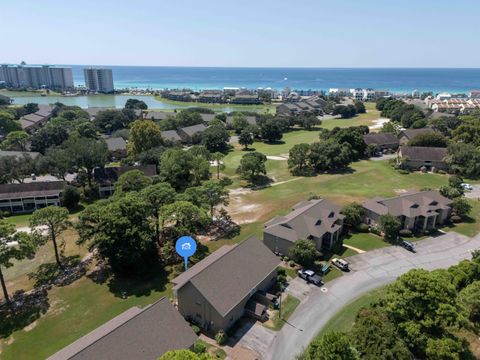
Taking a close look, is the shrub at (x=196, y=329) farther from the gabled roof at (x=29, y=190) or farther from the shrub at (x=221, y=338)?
the gabled roof at (x=29, y=190)

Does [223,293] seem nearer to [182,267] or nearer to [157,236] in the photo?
[182,267]

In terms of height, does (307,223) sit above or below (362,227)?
above

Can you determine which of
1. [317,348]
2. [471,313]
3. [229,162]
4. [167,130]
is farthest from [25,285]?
[167,130]

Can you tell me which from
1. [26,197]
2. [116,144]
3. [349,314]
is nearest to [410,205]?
[349,314]

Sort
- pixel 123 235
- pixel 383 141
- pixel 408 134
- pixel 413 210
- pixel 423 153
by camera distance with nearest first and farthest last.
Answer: pixel 123 235
pixel 413 210
pixel 423 153
pixel 383 141
pixel 408 134

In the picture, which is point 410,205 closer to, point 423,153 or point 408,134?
point 423,153

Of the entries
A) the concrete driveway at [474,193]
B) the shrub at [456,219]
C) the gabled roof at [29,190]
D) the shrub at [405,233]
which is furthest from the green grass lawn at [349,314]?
the gabled roof at [29,190]

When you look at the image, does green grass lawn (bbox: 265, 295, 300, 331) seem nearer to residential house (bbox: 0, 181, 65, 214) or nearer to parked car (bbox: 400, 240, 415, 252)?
parked car (bbox: 400, 240, 415, 252)


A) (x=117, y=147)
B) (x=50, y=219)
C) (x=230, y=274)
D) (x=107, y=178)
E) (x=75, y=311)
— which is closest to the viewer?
(x=230, y=274)
